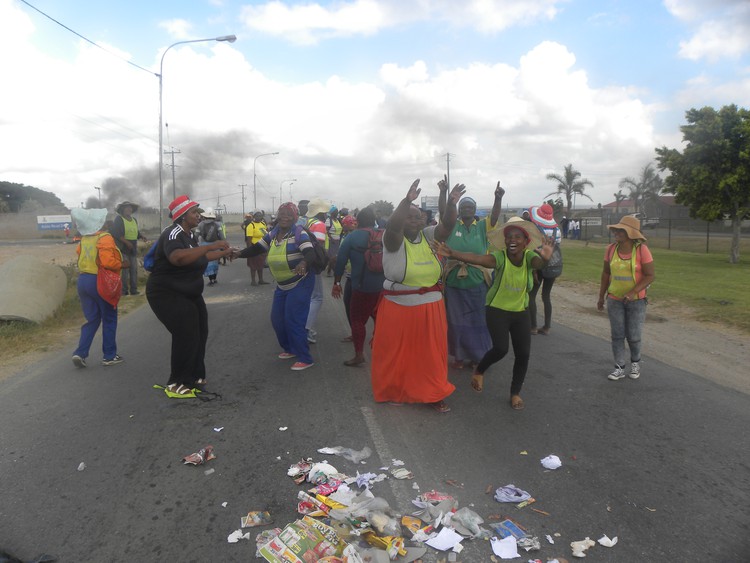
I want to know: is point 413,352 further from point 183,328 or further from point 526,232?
point 183,328

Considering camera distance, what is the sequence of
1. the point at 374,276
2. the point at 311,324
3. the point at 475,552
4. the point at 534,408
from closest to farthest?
the point at 475,552, the point at 534,408, the point at 374,276, the point at 311,324

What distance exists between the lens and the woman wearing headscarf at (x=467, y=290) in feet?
17.9

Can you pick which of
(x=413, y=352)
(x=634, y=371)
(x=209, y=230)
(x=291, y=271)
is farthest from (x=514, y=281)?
(x=209, y=230)

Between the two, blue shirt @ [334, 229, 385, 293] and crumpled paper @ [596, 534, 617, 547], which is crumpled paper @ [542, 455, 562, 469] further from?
blue shirt @ [334, 229, 385, 293]

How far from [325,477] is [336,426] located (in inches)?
34.3

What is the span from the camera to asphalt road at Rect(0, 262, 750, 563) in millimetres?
2865

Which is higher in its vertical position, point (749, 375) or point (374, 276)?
point (374, 276)

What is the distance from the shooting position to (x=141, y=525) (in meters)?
2.96

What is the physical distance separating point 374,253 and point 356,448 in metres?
2.30

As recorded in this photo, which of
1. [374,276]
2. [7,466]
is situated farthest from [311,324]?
[7,466]

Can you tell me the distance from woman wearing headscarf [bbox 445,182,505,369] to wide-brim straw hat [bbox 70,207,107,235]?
13.5ft

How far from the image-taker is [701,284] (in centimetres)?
1255

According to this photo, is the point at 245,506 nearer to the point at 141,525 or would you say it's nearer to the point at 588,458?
the point at 141,525

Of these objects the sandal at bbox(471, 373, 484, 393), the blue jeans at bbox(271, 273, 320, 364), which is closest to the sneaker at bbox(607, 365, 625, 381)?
the sandal at bbox(471, 373, 484, 393)
